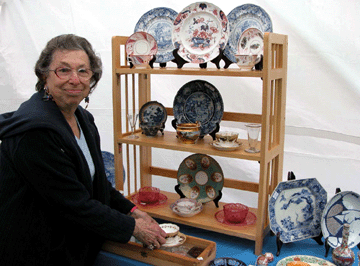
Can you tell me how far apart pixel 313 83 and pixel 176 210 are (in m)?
1.17

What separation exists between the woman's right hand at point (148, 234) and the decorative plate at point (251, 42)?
88cm

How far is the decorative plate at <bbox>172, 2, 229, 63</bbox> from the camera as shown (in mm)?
1919

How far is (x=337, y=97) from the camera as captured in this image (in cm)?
247

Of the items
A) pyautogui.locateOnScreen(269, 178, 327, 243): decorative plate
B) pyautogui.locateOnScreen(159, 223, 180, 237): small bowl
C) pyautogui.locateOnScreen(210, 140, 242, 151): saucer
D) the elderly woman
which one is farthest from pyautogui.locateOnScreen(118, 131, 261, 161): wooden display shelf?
the elderly woman

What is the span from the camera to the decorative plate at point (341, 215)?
1.77 metres

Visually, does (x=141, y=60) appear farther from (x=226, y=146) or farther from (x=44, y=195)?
(x=44, y=195)

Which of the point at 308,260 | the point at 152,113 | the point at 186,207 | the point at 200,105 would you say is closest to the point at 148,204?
the point at 186,207

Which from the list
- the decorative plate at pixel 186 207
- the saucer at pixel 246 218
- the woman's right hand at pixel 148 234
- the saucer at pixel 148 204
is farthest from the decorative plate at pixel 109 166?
the woman's right hand at pixel 148 234

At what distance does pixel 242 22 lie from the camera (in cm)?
196

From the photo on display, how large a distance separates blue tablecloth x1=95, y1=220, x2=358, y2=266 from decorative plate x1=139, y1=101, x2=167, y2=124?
64cm

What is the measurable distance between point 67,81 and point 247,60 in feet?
2.48

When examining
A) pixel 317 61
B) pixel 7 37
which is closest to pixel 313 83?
pixel 317 61

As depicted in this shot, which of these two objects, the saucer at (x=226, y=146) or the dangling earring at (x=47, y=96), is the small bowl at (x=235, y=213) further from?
the dangling earring at (x=47, y=96)

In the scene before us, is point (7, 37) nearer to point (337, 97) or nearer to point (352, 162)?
point (337, 97)
